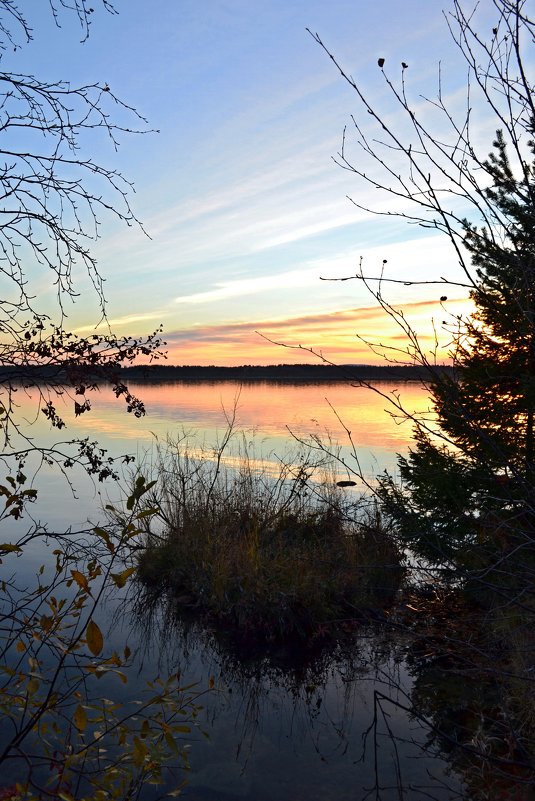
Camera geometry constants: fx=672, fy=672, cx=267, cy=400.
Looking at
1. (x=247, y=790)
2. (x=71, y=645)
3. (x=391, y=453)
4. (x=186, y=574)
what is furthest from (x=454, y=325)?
(x=391, y=453)

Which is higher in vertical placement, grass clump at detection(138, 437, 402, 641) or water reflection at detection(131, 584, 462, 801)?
grass clump at detection(138, 437, 402, 641)

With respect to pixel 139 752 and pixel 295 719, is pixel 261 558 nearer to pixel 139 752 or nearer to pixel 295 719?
pixel 295 719

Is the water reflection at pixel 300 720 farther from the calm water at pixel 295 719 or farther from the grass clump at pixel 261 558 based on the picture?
the grass clump at pixel 261 558

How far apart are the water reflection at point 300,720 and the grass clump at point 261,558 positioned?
1.30 feet

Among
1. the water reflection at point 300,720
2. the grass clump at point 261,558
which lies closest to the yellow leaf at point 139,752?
the water reflection at point 300,720

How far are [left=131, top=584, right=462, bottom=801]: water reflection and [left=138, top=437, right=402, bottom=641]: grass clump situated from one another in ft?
1.30

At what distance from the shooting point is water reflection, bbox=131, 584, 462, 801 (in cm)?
577

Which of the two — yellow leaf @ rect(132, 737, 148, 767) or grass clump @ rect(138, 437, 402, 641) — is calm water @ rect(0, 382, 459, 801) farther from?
yellow leaf @ rect(132, 737, 148, 767)

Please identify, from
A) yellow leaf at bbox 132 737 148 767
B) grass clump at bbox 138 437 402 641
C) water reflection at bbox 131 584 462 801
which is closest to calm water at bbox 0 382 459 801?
water reflection at bbox 131 584 462 801

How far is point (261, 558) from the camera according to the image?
985 centimetres

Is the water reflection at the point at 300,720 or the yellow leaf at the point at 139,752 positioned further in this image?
the water reflection at the point at 300,720

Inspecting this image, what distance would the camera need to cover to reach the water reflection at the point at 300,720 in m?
5.77

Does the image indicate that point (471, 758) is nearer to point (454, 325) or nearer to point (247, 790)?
point (247, 790)

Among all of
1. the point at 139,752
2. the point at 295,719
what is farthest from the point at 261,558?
the point at 139,752
